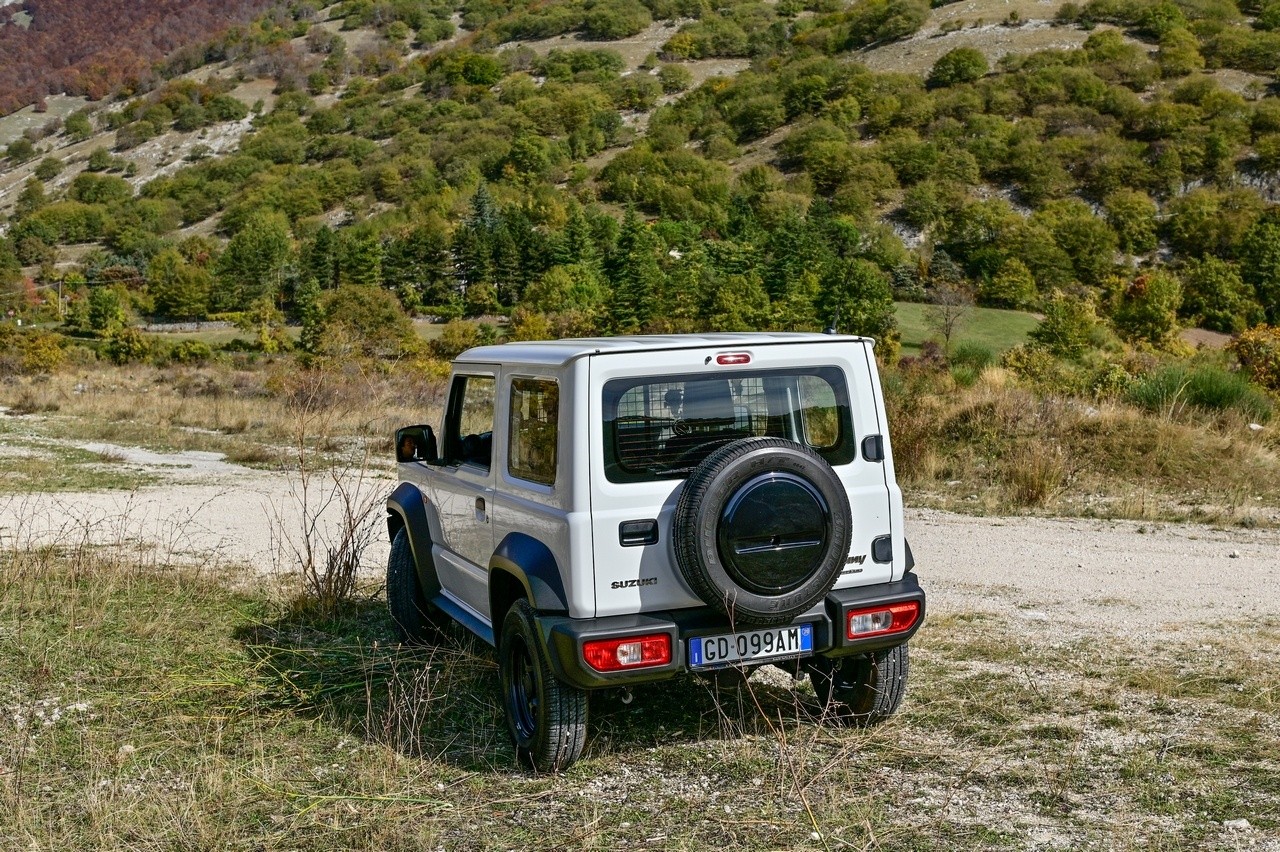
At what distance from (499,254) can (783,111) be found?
6531 cm

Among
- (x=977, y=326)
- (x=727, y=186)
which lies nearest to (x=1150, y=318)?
(x=977, y=326)

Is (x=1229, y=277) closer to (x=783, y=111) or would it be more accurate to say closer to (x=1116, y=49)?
(x=1116, y=49)

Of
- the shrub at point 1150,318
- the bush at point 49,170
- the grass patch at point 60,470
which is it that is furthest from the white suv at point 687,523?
the bush at point 49,170

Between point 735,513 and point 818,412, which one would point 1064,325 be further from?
point 735,513

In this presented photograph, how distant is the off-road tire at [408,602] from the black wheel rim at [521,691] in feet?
5.85

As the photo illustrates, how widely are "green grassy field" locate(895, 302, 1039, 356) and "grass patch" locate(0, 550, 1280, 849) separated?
54283 millimetres

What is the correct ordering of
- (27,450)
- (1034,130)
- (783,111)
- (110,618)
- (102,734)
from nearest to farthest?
(102,734) < (110,618) < (27,450) < (1034,130) < (783,111)

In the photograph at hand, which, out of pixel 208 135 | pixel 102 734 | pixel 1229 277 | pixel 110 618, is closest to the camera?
pixel 102 734

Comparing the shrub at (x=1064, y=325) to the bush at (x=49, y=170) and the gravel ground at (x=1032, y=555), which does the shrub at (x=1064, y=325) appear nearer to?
the gravel ground at (x=1032, y=555)

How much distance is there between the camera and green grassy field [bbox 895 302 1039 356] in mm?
63066

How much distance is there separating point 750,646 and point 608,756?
897 mm

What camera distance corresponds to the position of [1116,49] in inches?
5207

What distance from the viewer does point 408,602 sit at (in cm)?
681

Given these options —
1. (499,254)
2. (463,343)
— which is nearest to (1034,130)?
(499,254)
